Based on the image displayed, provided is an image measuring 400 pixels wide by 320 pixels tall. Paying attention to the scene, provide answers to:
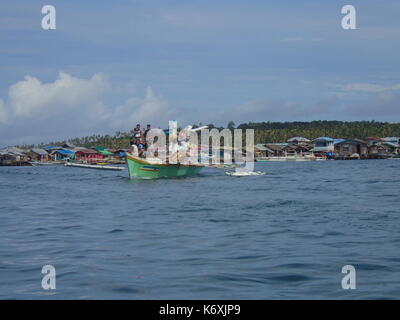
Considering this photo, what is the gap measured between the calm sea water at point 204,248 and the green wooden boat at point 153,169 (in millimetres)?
17530

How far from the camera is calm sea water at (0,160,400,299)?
10172 mm

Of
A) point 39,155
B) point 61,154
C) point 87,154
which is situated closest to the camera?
point 39,155

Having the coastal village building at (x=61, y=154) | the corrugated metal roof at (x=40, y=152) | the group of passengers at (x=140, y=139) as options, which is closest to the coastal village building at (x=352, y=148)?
the coastal village building at (x=61, y=154)

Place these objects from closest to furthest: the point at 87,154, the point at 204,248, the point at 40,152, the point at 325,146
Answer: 1. the point at 204,248
2. the point at 40,152
3. the point at 87,154
4. the point at 325,146

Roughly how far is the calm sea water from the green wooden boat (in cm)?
1753

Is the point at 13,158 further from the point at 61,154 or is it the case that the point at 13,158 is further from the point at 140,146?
the point at 140,146

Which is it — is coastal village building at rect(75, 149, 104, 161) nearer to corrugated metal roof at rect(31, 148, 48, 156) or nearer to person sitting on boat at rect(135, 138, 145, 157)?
corrugated metal roof at rect(31, 148, 48, 156)

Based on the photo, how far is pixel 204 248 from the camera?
14164mm

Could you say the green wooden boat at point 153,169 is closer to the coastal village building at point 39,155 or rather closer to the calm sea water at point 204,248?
the calm sea water at point 204,248

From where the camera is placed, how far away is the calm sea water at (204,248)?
10172 mm

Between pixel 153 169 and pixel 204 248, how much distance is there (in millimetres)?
32187

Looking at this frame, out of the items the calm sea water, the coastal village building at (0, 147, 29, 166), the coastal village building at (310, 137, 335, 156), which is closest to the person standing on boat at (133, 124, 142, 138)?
the calm sea water

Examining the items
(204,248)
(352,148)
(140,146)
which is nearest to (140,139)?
(140,146)
